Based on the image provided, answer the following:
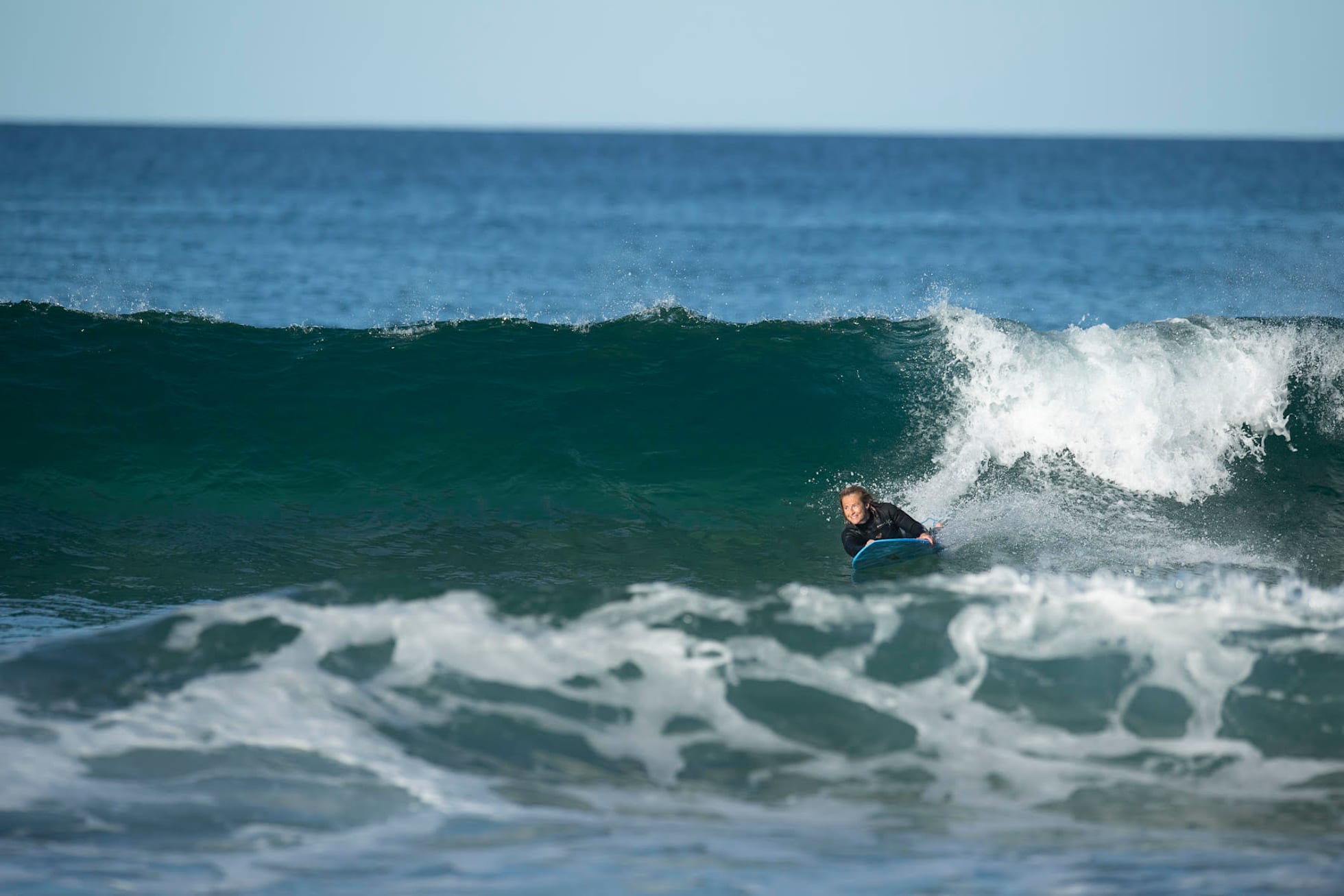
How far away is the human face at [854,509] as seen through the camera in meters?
8.23

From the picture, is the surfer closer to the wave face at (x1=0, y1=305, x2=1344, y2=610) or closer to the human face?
the human face

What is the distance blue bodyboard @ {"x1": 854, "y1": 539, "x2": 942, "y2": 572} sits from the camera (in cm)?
817

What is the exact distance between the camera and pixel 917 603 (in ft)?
22.0

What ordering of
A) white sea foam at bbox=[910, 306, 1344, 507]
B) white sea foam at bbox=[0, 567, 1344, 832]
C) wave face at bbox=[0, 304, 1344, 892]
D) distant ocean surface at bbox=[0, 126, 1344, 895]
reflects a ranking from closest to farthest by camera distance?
distant ocean surface at bbox=[0, 126, 1344, 895] < wave face at bbox=[0, 304, 1344, 892] < white sea foam at bbox=[0, 567, 1344, 832] < white sea foam at bbox=[910, 306, 1344, 507]

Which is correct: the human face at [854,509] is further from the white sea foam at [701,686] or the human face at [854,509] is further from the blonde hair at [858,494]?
the white sea foam at [701,686]

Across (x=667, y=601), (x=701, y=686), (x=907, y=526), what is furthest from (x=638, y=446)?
(x=701, y=686)

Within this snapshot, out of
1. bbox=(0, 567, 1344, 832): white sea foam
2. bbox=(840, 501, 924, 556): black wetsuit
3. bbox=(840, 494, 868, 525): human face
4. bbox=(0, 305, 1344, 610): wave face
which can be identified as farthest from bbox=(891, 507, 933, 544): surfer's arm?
bbox=(0, 567, 1344, 832): white sea foam

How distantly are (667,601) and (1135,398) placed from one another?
241 inches

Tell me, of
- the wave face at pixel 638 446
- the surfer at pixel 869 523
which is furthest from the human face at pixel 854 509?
the wave face at pixel 638 446

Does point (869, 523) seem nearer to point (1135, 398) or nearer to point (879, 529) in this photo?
point (879, 529)

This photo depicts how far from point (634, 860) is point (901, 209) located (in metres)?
40.8

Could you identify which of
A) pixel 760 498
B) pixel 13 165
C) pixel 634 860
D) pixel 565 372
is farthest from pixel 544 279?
pixel 13 165

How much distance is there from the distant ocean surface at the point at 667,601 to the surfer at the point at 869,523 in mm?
270

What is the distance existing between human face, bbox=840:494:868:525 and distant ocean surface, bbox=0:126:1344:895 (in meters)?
0.43
